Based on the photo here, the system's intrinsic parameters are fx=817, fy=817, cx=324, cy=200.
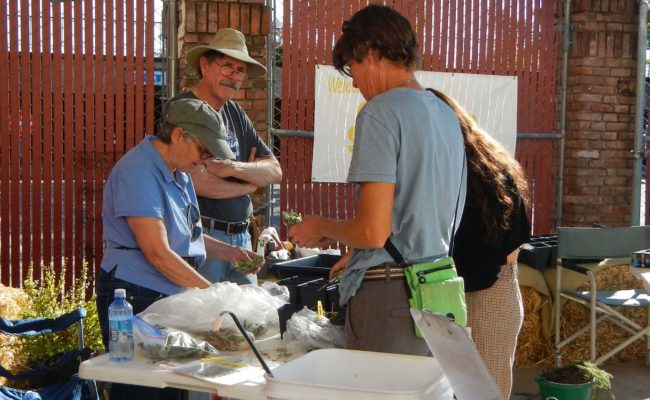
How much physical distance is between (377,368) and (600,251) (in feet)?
12.6

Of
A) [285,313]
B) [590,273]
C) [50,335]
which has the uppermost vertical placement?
[285,313]

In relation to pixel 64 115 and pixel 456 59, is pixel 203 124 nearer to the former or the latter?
pixel 64 115

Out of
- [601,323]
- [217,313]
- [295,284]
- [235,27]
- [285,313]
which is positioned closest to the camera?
[217,313]

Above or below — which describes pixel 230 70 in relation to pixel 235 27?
below

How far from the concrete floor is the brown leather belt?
3149mm

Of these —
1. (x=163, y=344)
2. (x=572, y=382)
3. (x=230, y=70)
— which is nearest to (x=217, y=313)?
(x=163, y=344)

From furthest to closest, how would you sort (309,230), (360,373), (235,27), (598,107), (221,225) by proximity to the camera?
(598,107) < (235,27) < (221,225) < (309,230) < (360,373)

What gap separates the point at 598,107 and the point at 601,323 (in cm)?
213

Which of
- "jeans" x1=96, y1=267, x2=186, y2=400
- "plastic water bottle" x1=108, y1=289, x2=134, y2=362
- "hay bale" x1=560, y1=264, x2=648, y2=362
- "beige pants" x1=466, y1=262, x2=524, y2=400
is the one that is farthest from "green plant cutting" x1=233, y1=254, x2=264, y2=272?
"hay bale" x1=560, y1=264, x2=648, y2=362

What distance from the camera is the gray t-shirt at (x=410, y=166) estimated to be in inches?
99.8

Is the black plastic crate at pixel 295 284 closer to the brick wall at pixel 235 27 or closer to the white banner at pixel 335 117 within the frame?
the brick wall at pixel 235 27

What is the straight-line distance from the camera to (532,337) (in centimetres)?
618

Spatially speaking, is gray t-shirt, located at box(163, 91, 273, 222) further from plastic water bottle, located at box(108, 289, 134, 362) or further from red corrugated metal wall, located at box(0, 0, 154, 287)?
red corrugated metal wall, located at box(0, 0, 154, 287)

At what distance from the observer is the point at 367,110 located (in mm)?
2578
